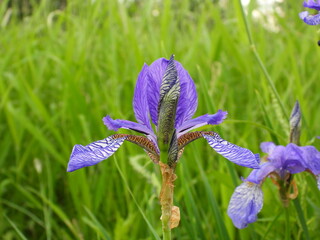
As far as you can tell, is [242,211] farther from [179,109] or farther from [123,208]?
[123,208]

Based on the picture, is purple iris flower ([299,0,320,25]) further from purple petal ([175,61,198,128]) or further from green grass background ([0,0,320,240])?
green grass background ([0,0,320,240])

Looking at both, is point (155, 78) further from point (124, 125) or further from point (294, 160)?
point (294, 160)

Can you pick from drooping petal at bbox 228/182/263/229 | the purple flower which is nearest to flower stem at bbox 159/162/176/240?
the purple flower

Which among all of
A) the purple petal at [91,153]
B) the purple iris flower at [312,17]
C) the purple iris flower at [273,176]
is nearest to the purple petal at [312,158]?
the purple iris flower at [273,176]

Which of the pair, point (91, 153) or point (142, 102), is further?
point (142, 102)

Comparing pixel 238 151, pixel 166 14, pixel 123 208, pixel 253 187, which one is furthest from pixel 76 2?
pixel 238 151

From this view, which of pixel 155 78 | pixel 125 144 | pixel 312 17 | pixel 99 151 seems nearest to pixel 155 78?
pixel 155 78

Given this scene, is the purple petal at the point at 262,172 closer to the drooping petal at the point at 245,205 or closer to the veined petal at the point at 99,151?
the drooping petal at the point at 245,205
